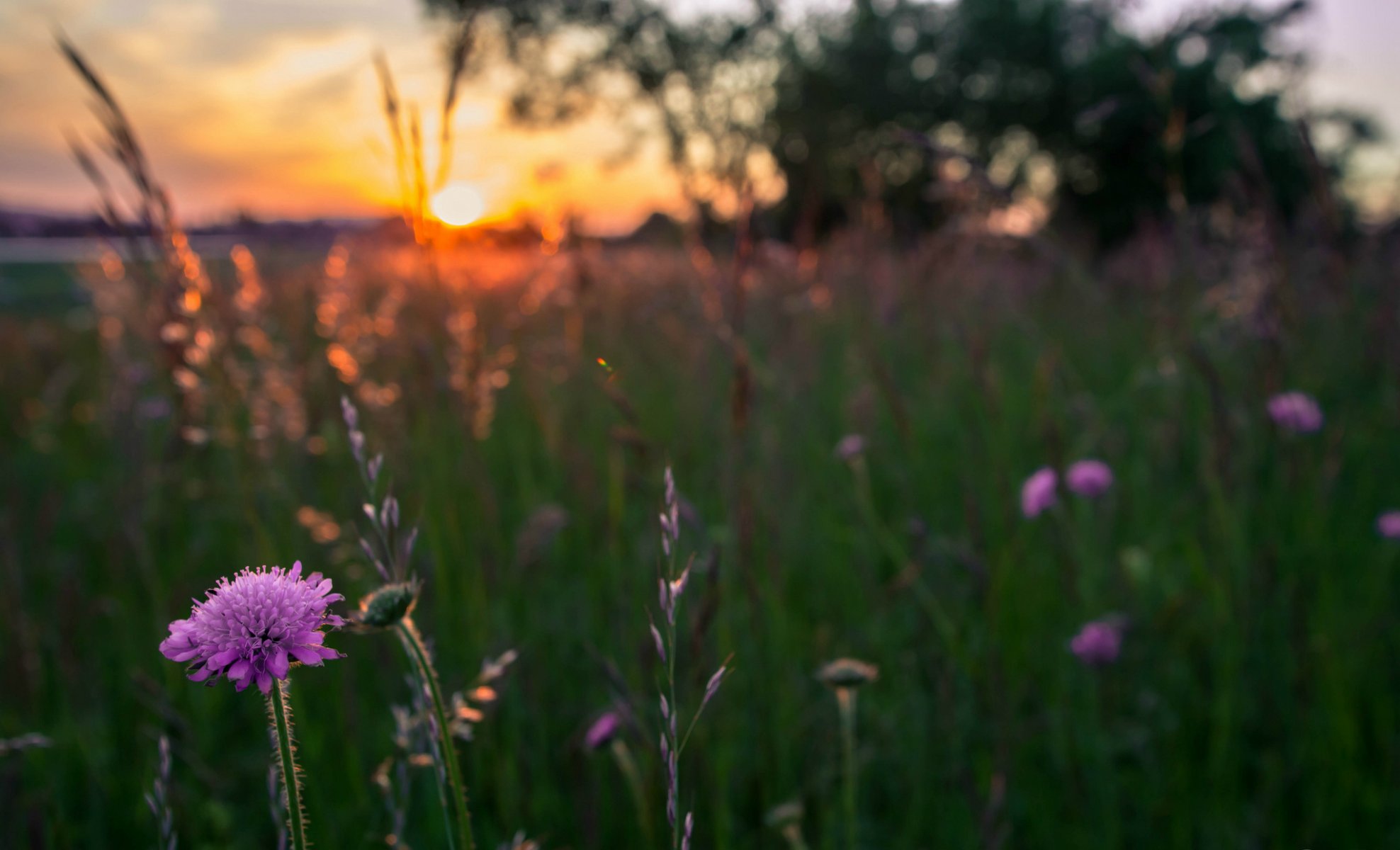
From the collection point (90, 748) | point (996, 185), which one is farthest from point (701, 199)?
point (90, 748)

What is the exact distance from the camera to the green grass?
121cm

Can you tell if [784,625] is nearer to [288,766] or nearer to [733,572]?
[733,572]

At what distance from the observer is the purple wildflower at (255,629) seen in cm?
43

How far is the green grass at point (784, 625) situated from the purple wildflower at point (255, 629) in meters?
0.38

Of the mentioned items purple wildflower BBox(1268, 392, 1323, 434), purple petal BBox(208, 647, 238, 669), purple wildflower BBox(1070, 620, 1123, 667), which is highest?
purple wildflower BBox(1268, 392, 1323, 434)

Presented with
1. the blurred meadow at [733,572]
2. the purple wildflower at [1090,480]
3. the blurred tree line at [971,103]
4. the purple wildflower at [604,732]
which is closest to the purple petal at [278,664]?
the blurred meadow at [733,572]

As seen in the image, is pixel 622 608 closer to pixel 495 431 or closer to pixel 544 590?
pixel 544 590

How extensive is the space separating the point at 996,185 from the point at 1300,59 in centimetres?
128

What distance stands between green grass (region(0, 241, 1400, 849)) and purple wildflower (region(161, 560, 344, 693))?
1.26 ft

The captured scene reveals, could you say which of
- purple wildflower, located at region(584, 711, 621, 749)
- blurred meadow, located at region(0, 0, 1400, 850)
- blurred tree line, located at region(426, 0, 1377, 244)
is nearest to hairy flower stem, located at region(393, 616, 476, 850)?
blurred meadow, located at region(0, 0, 1400, 850)

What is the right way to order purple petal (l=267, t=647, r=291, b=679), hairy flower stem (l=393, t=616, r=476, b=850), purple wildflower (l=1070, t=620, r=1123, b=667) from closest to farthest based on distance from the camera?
purple petal (l=267, t=647, r=291, b=679)
hairy flower stem (l=393, t=616, r=476, b=850)
purple wildflower (l=1070, t=620, r=1123, b=667)

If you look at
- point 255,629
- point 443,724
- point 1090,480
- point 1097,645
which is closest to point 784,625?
point 1097,645

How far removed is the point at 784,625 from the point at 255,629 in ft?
3.57

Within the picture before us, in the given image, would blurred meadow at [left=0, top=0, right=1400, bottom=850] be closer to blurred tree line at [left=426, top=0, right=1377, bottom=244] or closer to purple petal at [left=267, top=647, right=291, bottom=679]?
purple petal at [left=267, top=647, right=291, bottom=679]
